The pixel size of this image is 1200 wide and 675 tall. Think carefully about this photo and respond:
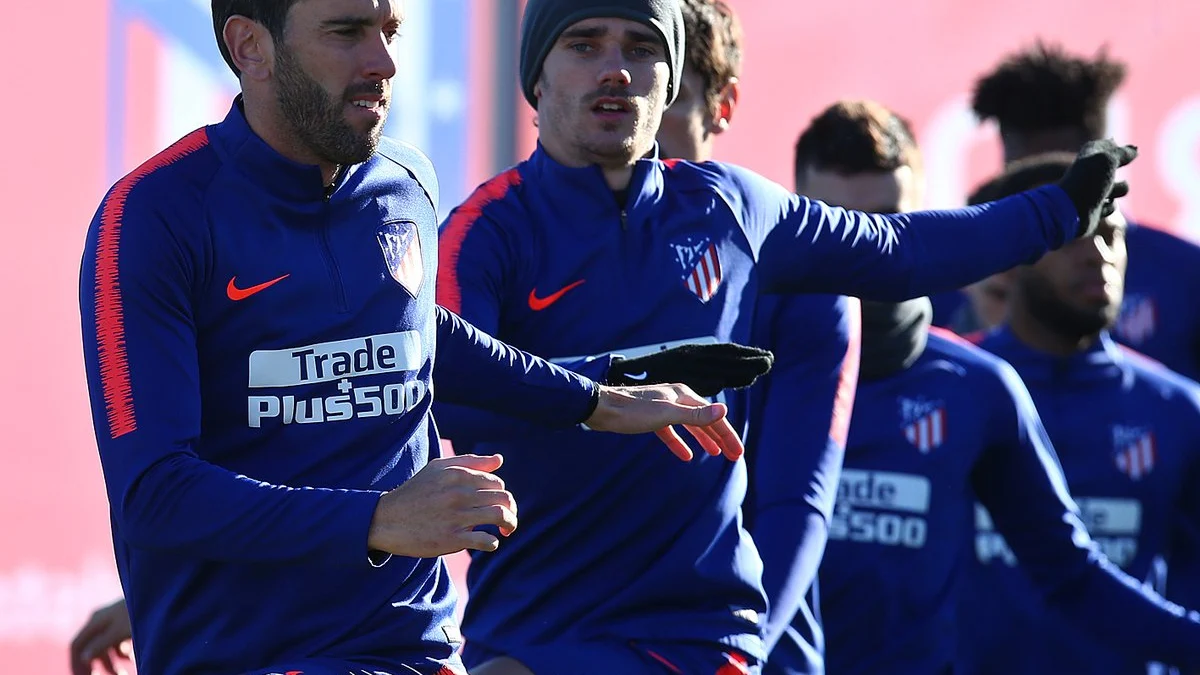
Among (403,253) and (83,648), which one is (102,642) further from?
(403,253)

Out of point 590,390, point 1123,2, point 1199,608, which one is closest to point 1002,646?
point 1199,608

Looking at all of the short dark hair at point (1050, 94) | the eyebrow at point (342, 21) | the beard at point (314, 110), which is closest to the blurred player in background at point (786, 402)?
the beard at point (314, 110)

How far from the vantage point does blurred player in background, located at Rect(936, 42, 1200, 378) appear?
6.47 meters

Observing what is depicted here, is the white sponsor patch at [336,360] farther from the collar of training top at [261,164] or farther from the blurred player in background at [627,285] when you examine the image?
the blurred player in background at [627,285]

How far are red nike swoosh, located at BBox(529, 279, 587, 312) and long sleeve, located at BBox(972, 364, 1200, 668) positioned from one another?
5.68 ft

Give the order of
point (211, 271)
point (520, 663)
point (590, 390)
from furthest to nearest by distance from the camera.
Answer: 1. point (520, 663)
2. point (590, 390)
3. point (211, 271)

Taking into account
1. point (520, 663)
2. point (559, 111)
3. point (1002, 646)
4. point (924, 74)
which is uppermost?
point (924, 74)

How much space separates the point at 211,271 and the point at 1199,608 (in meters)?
3.78

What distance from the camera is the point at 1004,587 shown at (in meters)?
5.62

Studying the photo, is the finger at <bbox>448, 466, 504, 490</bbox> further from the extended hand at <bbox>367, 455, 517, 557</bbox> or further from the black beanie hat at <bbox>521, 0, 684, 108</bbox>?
the black beanie hat at <bbox>521, 0, 684, 108</bbox>

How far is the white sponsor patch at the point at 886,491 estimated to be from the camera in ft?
15.6

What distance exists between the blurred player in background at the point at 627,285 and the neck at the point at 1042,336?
2.09 meters

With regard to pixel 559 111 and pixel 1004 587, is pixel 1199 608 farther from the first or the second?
pixel 559 111

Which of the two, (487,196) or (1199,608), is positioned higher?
(487,196)
